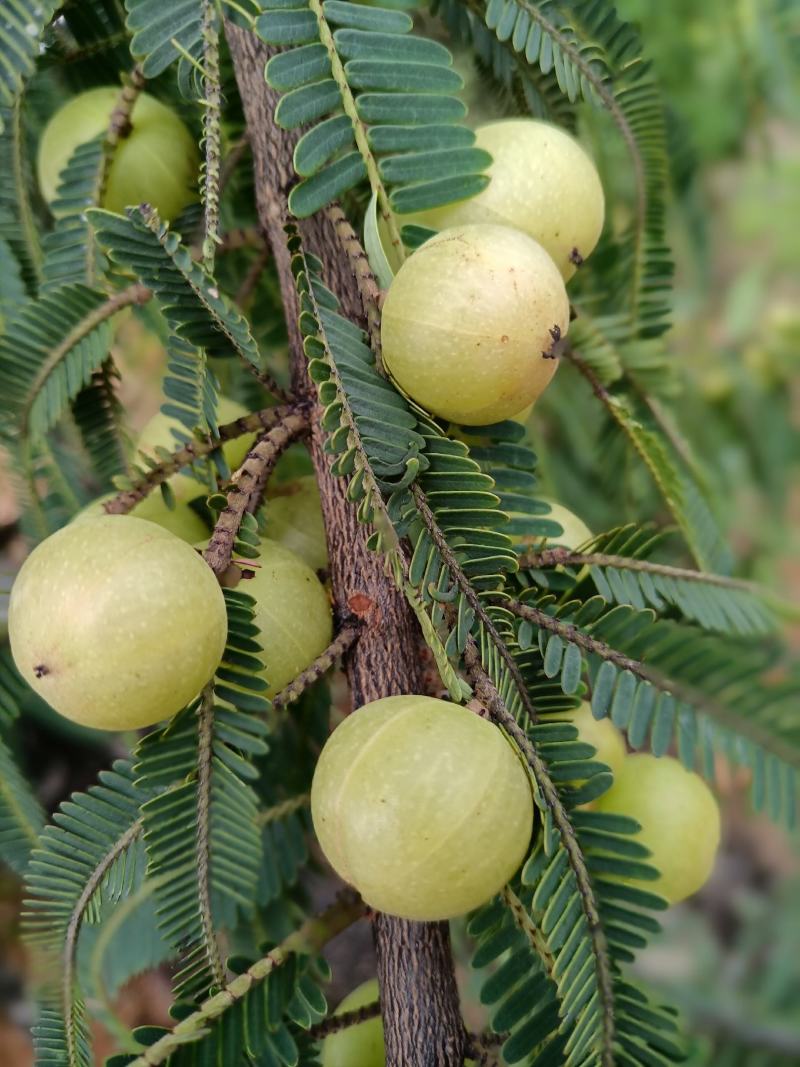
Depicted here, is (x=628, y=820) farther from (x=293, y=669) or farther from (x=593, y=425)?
(x=593, y=425)

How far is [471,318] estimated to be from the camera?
2.35ft

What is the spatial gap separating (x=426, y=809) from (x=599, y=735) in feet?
0.84

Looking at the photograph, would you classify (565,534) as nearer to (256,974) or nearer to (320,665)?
(320,665)

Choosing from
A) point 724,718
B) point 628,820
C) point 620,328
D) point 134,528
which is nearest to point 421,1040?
point 628,820

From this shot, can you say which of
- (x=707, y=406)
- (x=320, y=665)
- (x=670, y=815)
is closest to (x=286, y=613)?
(x=320, y=665)

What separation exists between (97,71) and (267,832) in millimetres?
839

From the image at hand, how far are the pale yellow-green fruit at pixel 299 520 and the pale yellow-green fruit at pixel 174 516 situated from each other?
6 cm

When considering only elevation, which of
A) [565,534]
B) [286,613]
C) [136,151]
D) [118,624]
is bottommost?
[565,534]

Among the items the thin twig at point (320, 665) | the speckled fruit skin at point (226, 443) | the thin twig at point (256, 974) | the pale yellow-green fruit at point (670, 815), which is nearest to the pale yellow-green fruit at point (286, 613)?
the thin twig at point (320, 665)

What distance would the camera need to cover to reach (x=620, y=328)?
109 centimetres

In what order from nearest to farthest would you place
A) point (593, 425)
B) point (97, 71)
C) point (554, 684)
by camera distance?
point (554, 684) → point (97, 71) → point (593, 425)

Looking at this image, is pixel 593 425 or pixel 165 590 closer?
pixel 165 590

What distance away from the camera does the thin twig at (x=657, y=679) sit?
78 centimetres

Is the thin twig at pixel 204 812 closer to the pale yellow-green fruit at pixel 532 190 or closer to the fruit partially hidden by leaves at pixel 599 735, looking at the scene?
the fruit partially hidden by leaves at pixel 599 735
